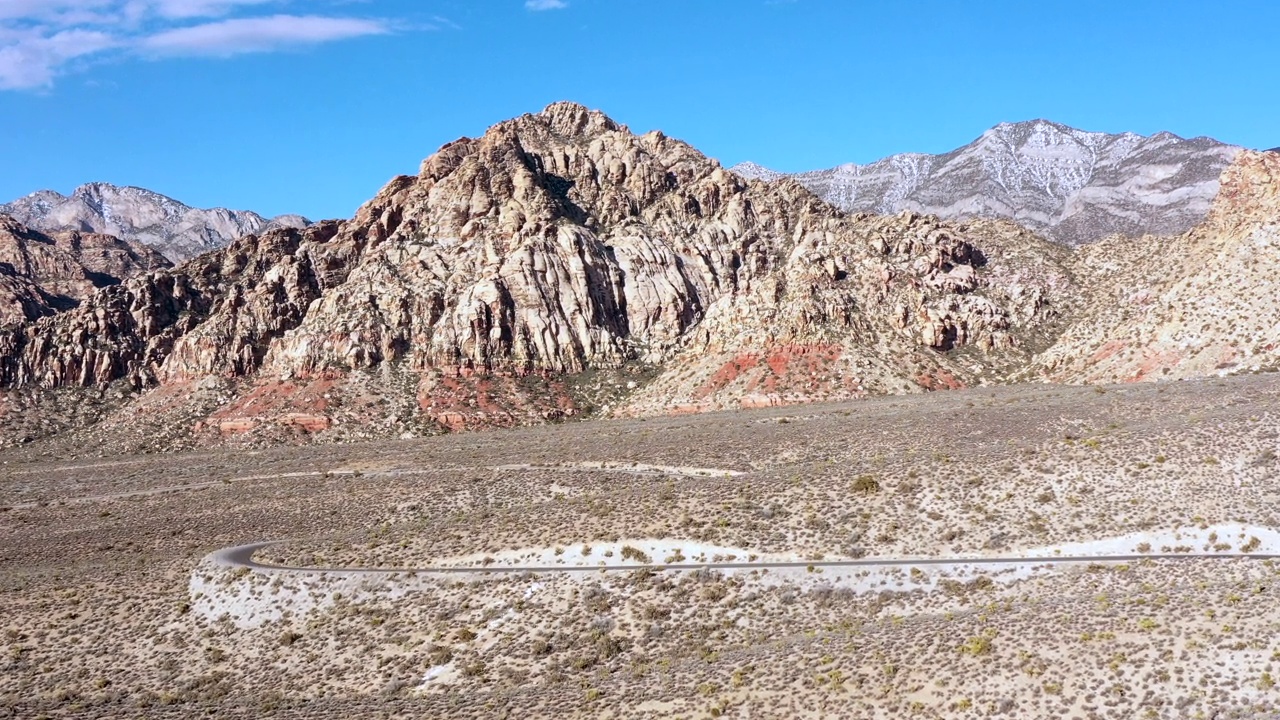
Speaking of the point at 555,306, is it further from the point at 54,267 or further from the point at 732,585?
the point at 54,267

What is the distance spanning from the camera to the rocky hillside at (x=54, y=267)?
142m

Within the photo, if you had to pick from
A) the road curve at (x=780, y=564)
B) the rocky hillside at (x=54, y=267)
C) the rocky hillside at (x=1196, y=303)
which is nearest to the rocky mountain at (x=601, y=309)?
the rocky hillside at (x=1196, y=303)

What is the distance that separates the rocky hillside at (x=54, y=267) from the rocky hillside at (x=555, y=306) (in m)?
34.1

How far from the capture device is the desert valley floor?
27.4m

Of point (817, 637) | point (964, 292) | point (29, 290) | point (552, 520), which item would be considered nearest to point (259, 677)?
point (552, 520)

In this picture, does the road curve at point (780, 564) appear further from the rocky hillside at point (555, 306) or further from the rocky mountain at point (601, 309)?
the rocky hillside at point (555, 306)

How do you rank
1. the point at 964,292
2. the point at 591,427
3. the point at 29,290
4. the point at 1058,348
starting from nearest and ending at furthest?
the point at 591,427, the point at 1058,348, the point at 964,292, the point at 29,290

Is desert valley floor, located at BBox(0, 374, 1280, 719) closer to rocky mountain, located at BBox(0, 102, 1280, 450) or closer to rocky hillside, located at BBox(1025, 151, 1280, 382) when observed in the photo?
rocky hillside, located at BBox(1025, 151, 1280, 382)

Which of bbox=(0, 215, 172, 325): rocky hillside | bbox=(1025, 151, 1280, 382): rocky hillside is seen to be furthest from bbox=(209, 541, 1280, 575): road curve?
bbox=(0, 215, 172, 325): rocky hillside

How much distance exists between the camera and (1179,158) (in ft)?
610

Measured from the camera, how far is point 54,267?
167375 mm

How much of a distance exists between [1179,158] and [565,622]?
193m

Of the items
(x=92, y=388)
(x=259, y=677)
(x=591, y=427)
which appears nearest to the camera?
(x=259, y=677)

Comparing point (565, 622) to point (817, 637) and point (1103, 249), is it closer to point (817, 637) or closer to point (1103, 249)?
point (817, 637)
